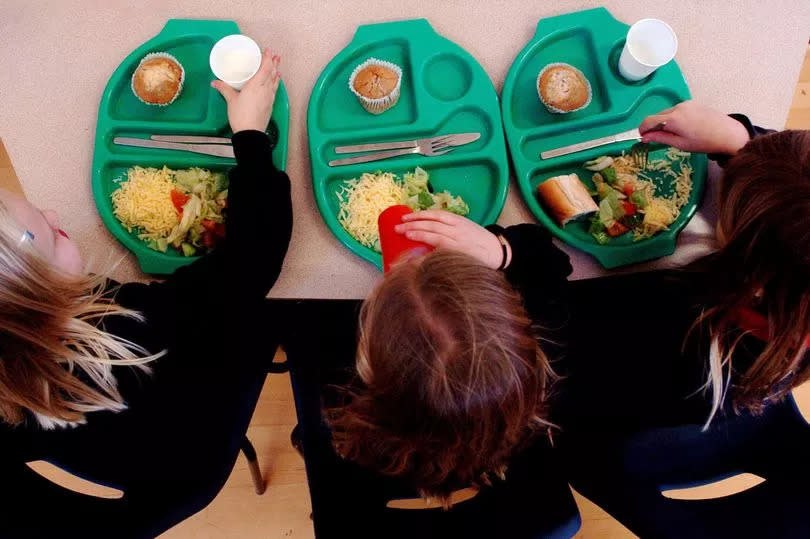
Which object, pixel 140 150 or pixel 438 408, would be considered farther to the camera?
pixel 140 150

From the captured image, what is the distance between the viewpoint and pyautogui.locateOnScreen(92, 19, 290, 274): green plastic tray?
1.00 m

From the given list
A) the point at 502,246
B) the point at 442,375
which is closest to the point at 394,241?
the point at 502,246

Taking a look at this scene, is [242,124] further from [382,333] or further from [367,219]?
[382,333]

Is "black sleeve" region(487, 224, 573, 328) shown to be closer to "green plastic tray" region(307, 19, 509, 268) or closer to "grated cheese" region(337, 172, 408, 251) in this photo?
"green plastic tray" region(307, 19, 509, 268)

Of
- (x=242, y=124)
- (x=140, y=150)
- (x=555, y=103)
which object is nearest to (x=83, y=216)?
(x=140, y=150)

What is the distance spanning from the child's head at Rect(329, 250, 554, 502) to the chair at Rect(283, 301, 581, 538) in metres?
0.16

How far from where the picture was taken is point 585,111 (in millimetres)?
1107

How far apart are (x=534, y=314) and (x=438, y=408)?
1.20 ft

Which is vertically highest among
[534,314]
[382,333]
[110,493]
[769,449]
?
[382,333]

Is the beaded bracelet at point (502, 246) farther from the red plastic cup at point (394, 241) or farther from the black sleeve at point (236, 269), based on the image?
the black sleeve at point (236, 269)

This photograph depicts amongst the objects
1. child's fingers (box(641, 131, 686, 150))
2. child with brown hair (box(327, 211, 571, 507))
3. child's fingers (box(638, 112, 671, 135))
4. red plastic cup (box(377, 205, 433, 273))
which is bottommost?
child with brown hair (box(327, 211, 571, 507))

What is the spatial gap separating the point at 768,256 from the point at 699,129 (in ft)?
1.05

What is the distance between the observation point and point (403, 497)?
3.08 feet

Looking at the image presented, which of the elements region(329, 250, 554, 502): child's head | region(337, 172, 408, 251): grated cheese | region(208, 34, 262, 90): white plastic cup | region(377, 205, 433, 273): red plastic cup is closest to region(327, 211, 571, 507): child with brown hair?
region(329, 250, 554, 502): child's head
